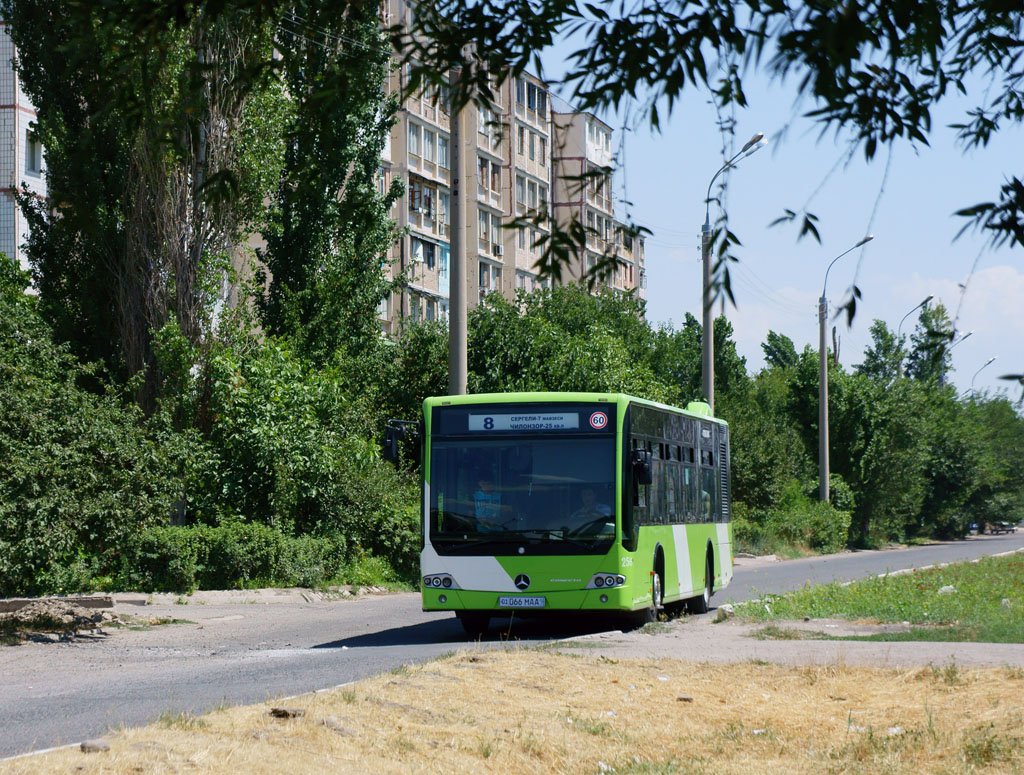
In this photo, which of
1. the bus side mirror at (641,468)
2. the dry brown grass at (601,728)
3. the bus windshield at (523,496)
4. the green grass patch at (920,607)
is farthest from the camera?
the bus side mirror at (641,468)

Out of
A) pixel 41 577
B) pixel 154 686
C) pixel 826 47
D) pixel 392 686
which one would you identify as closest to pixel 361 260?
pixel 41 577

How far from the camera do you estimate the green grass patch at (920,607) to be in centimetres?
1583

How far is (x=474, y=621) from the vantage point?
18078 mm

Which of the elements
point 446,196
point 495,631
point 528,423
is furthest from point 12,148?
point 528,423

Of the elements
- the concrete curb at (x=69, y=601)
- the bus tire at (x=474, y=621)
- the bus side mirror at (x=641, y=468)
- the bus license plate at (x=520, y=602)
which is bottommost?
the bus tire at (x=474, y=621)

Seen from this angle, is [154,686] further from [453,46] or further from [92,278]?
[92,278]

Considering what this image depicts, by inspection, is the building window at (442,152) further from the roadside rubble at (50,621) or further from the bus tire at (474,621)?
the bus tire at (474,621)

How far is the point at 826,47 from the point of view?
370cm

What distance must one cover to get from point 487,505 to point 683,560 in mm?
4319

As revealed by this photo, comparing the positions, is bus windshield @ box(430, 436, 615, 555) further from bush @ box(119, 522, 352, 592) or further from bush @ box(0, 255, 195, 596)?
bush @ box(119, 522, 352, 592)

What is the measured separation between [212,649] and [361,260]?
1890cm

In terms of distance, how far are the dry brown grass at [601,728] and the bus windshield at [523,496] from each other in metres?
5.22

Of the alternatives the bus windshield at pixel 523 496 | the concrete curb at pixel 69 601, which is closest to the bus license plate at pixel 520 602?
the bus windshield at pixel 523 496

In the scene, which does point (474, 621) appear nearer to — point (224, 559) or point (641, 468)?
point (641, 468)
